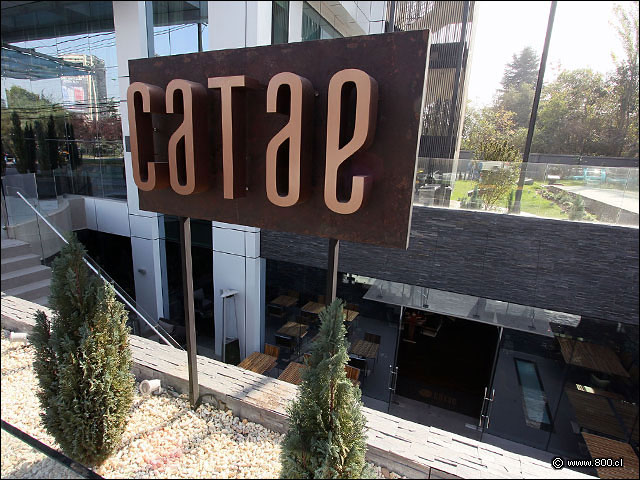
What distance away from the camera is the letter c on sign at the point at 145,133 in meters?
3.54

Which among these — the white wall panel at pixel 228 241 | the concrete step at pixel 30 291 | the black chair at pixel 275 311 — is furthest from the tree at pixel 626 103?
the concrete step at pixel 30 291

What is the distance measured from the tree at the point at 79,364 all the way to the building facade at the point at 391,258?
5838 millimetres

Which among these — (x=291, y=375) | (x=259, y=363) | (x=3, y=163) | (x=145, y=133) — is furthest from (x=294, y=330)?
(x=3, y=163)

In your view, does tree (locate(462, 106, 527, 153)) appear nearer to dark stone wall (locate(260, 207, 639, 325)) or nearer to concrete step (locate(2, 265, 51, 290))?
dark stone wall (locate(260, 207, 639, 325))

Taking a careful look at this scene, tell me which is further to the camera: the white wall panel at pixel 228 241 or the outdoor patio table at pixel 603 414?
the white wall panel at pixel 228 241

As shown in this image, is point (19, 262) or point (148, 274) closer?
point (19, 262)

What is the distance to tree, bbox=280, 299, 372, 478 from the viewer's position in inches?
97.7

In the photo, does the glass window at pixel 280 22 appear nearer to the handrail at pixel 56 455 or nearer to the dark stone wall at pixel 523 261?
the dark stone wall at pixel 523 261

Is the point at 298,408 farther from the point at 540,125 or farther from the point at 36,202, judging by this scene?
the point at 540,125

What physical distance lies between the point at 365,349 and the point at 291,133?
24.7 feet

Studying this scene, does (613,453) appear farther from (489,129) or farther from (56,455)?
(489,129)

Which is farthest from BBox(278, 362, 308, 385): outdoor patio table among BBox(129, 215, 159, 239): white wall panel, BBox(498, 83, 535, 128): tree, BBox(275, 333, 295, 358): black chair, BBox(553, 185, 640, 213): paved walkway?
BBox(498, 83, 535, 128): tree

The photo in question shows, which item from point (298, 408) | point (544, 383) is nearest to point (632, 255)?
point (544, 383)

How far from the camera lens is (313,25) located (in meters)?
11.5
